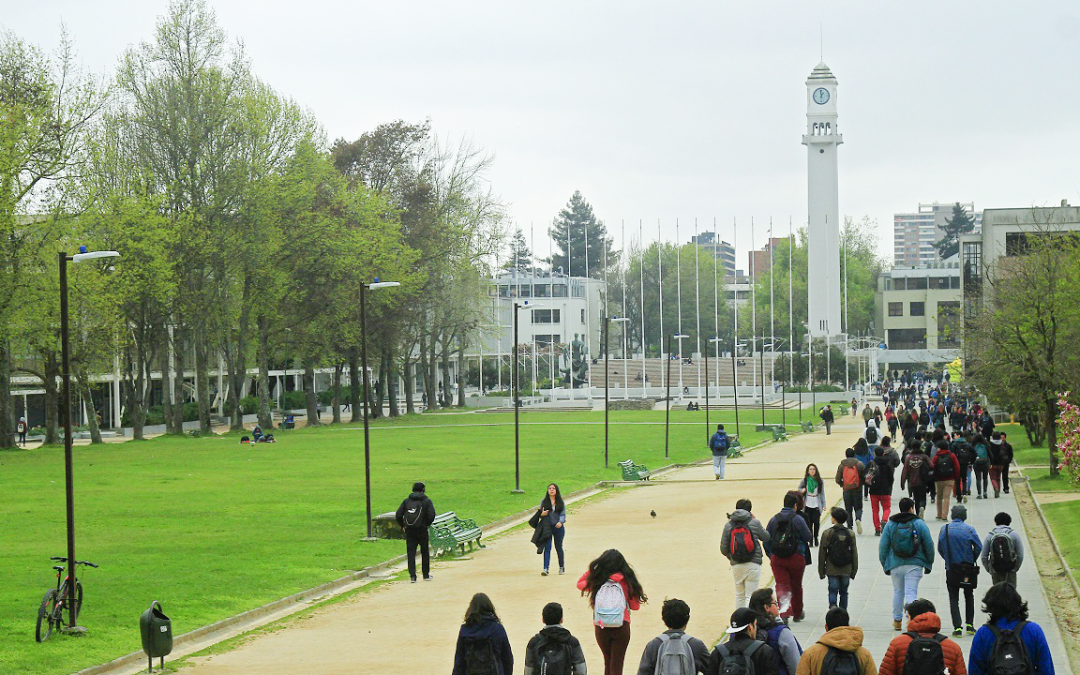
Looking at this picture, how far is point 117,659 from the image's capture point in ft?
51.6

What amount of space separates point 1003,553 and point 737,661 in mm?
5966

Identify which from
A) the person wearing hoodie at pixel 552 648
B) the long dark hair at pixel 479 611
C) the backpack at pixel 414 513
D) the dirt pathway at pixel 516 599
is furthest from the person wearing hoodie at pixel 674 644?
the backpack at pixel 414 513

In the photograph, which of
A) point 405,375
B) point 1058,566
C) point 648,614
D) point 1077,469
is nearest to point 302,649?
point 648,614

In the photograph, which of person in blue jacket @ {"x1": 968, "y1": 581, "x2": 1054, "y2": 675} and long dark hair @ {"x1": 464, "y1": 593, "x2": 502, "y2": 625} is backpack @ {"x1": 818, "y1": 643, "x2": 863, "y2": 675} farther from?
long dark hair @ {"x1": 464, "y1": 593, "x2": 502, "y2": 625}

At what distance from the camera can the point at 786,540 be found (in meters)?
15.3

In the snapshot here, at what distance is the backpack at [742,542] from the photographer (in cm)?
1568

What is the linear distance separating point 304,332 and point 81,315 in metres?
19.5

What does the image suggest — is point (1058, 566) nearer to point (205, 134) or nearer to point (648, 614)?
point (648, 614)

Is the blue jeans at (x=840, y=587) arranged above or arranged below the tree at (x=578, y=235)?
below

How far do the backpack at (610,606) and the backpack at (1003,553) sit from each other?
15.9ft

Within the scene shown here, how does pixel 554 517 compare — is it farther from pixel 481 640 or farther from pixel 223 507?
pixel 223 507

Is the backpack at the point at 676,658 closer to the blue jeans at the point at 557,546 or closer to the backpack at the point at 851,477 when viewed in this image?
the blue jeans at the point at 557,546

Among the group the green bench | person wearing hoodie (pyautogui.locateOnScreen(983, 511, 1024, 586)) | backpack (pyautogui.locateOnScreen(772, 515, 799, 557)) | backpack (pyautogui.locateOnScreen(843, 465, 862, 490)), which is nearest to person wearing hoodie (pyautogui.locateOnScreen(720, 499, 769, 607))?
backpack (pyautogui.locateOnScreen(772, 515, 799, 557))

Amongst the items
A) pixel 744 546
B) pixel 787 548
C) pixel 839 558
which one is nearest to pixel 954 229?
pixel 839 558
